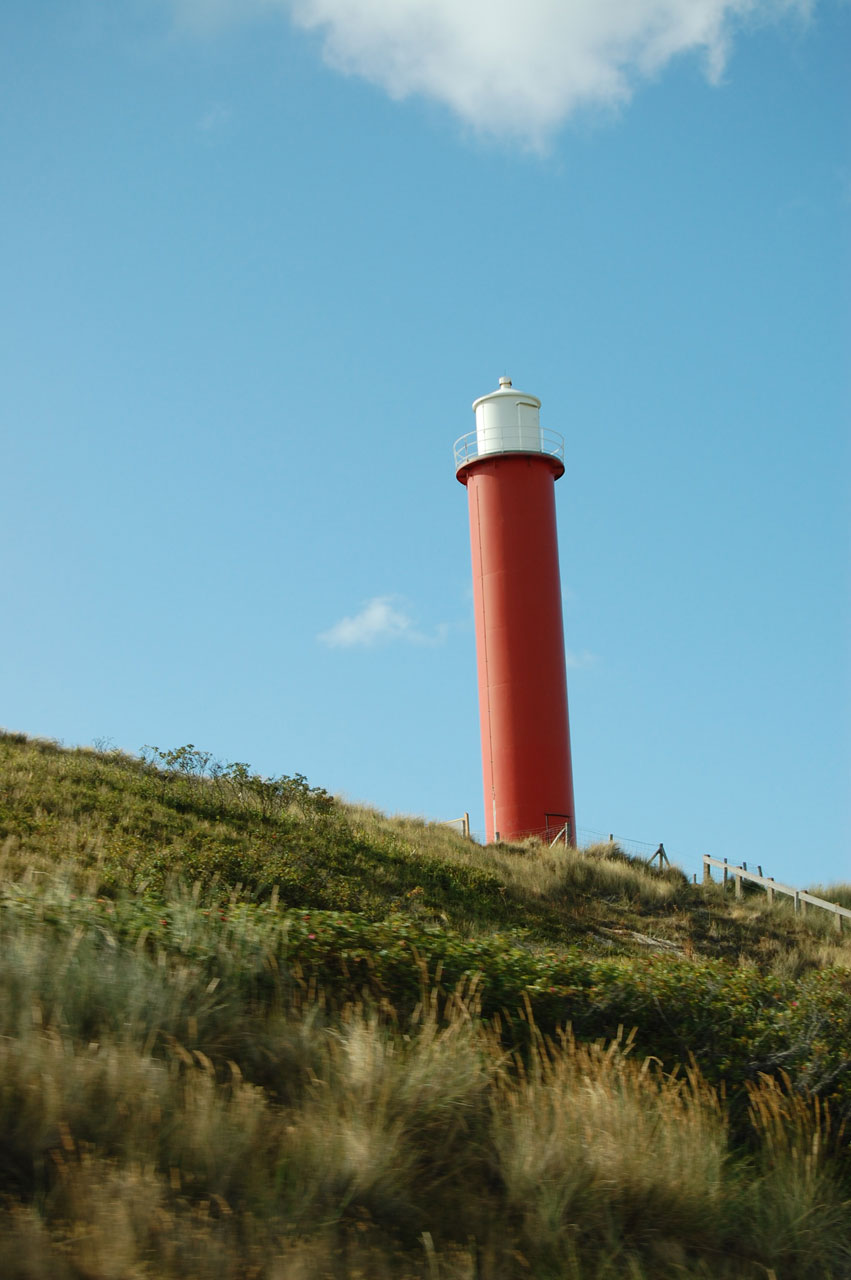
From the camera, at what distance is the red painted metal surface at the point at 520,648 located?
84.6 feet

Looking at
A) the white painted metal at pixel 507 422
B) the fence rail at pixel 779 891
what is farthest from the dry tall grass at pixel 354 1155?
the white painted metal at pixel 507 422

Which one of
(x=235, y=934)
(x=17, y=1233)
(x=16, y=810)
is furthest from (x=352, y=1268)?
(x=16, y=810)

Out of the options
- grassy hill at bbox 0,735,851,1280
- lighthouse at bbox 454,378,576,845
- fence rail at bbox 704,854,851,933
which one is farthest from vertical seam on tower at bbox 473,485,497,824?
grassy hill at bbox 0,735,851,1280

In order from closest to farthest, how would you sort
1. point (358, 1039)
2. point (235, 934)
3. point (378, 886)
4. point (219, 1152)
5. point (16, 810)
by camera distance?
point (219, 1152), point (358, 1039), point (235, 934), point (16, 810), point (378, 886)

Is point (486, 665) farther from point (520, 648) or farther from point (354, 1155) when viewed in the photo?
point (354, 1155)

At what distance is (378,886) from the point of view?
16156 mm

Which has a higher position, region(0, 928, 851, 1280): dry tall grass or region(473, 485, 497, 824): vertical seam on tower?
region(473, 485, 497, 824): vertical seam on tower

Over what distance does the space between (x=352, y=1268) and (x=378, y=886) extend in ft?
37.3

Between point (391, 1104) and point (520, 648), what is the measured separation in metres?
20.6

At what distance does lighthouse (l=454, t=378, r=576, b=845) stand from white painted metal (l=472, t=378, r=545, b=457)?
2 centimetres

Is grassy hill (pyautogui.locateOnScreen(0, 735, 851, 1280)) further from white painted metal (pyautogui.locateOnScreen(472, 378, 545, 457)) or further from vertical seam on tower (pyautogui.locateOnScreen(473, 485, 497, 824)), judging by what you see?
white painted metal (pyautogui.locateOnScreen(472, 378, 545, 457))

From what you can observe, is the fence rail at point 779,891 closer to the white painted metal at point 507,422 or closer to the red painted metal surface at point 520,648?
the red painted metal surface at point 520,648

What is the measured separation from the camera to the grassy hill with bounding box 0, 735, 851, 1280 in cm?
493

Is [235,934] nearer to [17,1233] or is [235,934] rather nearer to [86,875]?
[17,1233]
